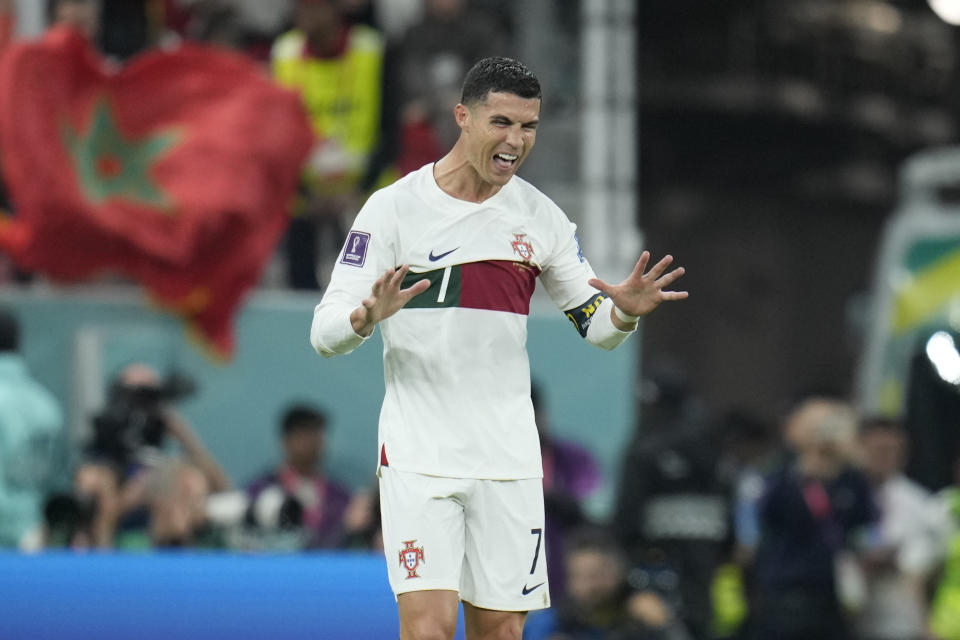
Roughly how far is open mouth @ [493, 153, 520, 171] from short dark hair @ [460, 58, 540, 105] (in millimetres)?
166

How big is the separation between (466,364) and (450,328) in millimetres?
118

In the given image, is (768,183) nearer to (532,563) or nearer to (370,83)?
(370,83)

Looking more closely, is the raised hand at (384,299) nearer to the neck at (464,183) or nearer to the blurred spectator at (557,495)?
the neck at (464,183)

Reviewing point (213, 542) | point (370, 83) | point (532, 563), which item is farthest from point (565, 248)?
point (370, 83)

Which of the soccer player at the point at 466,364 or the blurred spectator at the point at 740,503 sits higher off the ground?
the soccer player at the point at 466,364

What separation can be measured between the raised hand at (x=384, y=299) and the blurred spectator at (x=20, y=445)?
4377mm

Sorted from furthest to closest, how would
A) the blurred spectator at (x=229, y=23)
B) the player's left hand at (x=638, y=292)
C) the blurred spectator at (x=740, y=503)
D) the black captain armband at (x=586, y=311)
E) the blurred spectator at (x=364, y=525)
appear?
the blurred spectator at (x=229, y=23) → the blurred spectator at (x=740, y=503) → the blurred spectator at (x=364, y=525) → the black captain armband at (x=586, y=311) → the player's left hand at (x=638, y=292)

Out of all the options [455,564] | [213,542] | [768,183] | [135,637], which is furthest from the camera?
[768,183]

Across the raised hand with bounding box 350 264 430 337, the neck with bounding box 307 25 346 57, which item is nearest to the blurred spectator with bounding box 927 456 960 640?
the neck with bounding box 307 25 346 57

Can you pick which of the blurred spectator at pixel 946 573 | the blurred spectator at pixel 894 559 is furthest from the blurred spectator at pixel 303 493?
the blurred spectator at pixel 946 573

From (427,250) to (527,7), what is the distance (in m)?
6.92

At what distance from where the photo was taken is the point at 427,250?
5.71m

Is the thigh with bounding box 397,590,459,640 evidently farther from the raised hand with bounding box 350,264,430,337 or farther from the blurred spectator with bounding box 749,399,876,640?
the blurred spectator with bounding box 749,399,876,640

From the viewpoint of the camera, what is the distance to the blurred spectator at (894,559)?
10.1 metres
